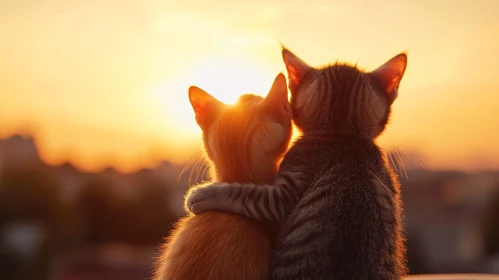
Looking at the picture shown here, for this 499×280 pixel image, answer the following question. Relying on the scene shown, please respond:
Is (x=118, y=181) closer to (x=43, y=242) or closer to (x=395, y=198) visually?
(x=43, y=242)

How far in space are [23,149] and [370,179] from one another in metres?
15.8

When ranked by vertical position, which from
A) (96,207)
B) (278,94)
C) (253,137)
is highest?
(278,94)

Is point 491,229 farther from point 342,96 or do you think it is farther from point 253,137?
point 253,137

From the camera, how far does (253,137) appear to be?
4.51 feet

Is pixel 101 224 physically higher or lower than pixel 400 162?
lower

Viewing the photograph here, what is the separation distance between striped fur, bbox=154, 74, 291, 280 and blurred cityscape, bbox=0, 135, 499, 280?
21.3 feet

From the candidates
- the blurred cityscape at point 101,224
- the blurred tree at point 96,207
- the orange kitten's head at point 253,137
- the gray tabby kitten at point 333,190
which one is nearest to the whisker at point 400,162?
the gray tabby kitten at point 333,190

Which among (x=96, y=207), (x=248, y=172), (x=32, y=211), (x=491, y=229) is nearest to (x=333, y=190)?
(x=248, y=172)

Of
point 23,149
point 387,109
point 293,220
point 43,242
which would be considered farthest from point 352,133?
point 23,149

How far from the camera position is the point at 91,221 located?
11.7 meters

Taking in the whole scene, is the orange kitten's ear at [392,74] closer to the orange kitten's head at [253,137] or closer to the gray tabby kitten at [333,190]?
the gray tabby kitten at [333,190]

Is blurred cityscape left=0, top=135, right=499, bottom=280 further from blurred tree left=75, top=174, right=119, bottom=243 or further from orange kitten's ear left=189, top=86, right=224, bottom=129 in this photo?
orange kitten's ear left=189, top=86, right=224, bottom=129

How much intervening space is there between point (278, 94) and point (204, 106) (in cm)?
24

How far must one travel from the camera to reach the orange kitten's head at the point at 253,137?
4.47 feet
